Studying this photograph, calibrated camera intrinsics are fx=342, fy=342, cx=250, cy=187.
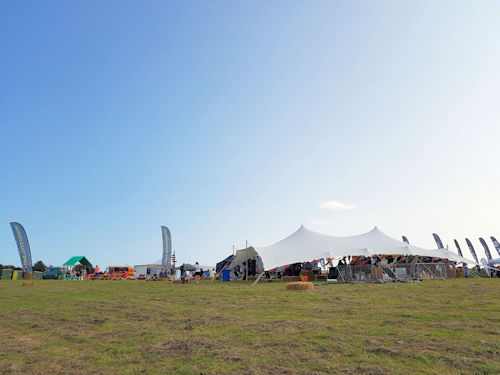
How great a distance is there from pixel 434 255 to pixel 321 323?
22059 mm

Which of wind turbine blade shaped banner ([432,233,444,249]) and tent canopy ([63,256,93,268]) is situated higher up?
wind turbine blade shaped banner ([432,233,444,249])

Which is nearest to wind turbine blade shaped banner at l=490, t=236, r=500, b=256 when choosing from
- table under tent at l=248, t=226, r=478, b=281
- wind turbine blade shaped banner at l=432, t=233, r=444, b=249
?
wind turbine blade shaped banner at l=432, t=233, r=444, b=249

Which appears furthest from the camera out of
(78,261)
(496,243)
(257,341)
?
(496,243)

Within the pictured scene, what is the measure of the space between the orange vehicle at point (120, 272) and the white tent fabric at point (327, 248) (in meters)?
19.6

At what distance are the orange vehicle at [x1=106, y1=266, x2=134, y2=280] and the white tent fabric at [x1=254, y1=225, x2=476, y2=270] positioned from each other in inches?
771

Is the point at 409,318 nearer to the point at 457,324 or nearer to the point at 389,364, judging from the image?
the point at 457,324

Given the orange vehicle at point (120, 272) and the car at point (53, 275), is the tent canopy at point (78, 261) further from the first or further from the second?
the orange vehicle at point (120, 272)

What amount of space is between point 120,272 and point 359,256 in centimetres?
2618

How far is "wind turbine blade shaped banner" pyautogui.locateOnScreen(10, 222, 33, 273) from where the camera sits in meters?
32.6

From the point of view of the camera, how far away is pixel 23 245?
3303cm

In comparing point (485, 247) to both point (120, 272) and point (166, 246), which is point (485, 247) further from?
point (120, 272)

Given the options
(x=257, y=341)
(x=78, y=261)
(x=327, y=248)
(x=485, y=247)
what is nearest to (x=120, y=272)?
(x=78, y=261)

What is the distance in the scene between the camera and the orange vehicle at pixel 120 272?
36194mm

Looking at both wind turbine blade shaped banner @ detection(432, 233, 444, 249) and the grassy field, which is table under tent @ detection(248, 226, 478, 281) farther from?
wind turbine blade shaped banner @ detection(432, 233, 444, 249)
